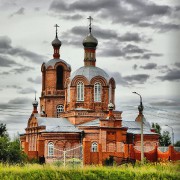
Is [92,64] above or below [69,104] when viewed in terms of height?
above

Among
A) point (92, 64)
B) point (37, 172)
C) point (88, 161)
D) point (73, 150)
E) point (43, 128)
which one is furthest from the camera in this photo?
point (92, 64)

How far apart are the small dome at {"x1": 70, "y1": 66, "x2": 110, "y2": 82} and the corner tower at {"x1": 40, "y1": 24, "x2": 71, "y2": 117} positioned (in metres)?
4.87

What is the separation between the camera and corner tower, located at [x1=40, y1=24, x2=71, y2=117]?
175 feet

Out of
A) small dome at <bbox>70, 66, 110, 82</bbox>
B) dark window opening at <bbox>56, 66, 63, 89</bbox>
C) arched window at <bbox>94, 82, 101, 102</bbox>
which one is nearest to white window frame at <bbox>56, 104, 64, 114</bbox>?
dark window opening at <bbox>56, 66, 63, 89</bbox>

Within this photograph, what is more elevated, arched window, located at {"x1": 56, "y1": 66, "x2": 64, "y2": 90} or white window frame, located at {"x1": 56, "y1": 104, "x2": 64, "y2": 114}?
arched window, located at {"x1": 56, "y1": 66, "x2": 64, "y2": 90}

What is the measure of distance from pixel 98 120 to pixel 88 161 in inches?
272

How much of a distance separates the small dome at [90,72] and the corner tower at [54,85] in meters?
4.87

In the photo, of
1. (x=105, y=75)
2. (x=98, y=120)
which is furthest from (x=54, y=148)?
(x=105, y=75)

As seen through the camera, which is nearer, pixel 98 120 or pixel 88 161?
pixel 88 161

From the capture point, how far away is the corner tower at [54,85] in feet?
175

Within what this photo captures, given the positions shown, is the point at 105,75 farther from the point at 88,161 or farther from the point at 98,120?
the point at 88,161

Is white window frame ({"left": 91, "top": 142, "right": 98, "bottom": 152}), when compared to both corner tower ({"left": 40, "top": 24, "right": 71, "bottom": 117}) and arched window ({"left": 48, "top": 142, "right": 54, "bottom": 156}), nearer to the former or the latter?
arched window ({"left": 48, "top": 142, "right": 54, "bottom": 156})

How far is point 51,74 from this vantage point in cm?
5328

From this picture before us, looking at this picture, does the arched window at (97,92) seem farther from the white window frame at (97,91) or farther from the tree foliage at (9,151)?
the tree foliage at (9,151)
